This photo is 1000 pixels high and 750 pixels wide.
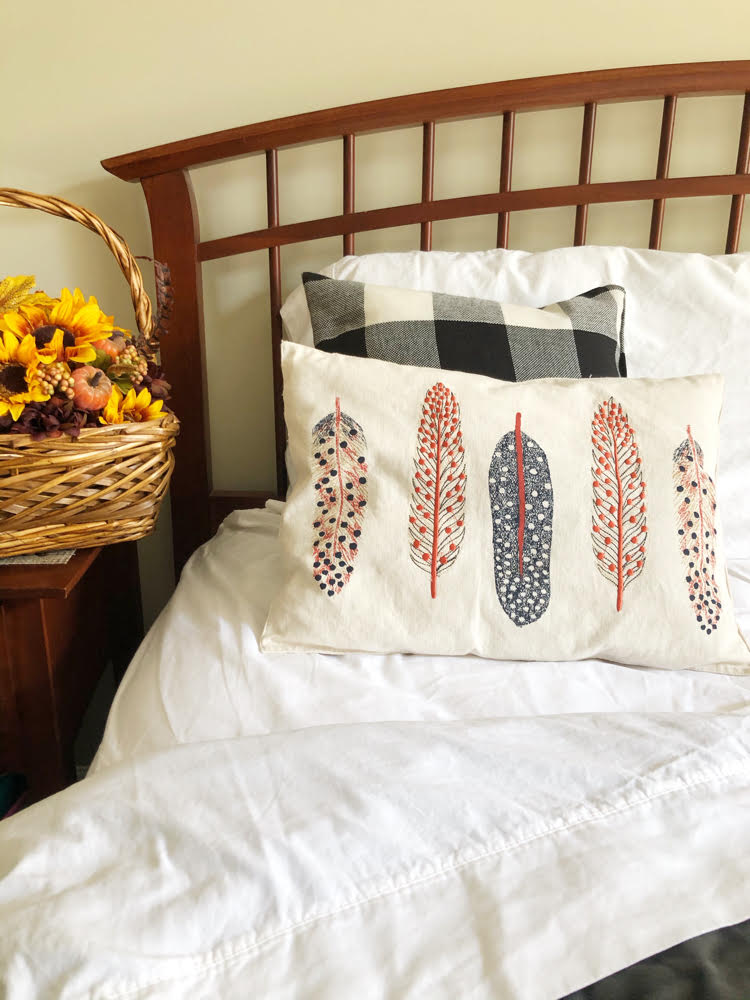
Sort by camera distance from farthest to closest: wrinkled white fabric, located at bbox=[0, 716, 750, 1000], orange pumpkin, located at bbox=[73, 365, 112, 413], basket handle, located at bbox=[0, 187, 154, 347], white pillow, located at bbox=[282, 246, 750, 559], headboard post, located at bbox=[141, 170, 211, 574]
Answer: headboard post, located at bbox=[141, 170, 211, 574] → white pillow, located at bbox=[282, 246, 750, 559] → basket handle, located at bbox=[0, 187, 154, 347] → orange pumpkin, located at bbox=[73, 365, 112, 413] → wrinkled white fabric, located at bbox=[0, 716, 750, 1000]

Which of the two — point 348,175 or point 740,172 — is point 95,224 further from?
point 740,172

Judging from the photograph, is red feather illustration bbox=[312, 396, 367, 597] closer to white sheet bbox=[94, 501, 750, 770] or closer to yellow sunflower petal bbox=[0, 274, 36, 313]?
white sheet bbox=[94, 501, 750, 770]

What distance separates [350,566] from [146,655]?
265 mm

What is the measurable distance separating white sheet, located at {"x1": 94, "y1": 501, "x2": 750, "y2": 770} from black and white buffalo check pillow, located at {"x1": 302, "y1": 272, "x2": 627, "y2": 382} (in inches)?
14.8

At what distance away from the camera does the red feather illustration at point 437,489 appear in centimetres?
80

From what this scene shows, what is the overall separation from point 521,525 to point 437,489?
0.10 m

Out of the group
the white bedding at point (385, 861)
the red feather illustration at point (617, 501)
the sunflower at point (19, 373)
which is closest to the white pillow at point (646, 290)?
the red feather illustration at point (617, 501)

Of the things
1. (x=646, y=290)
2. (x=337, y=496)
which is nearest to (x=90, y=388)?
(x=337, y=496)

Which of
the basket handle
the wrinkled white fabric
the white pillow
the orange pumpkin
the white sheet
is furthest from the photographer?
the white pillow

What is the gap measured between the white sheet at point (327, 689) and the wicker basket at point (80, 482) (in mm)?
165

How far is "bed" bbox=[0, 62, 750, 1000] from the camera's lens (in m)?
0.42

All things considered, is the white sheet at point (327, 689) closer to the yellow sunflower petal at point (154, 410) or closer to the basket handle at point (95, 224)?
the yellow sunflower petal at point (154, 410)

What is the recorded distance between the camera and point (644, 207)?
1.28 m

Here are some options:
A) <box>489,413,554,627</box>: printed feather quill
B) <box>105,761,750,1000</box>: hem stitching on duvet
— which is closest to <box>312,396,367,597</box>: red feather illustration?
<box>489,413,554,627</box>: printed feather quill
